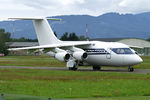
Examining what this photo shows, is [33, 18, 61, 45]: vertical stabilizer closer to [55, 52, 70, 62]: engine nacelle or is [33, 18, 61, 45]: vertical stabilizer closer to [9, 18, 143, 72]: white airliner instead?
[9, 18, 143, 72]: white airliner

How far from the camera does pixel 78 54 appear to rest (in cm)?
4025

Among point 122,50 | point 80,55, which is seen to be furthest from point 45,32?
point 122,50

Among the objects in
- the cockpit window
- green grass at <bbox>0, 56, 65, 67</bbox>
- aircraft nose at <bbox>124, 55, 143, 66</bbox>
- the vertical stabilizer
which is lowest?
green grass at <bbox>0, 56, 65, 67</bbox>

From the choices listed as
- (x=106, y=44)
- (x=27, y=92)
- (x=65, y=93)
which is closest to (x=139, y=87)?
(x=65, y=93)

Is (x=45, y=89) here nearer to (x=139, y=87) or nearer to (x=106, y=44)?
(x=139, y=87)

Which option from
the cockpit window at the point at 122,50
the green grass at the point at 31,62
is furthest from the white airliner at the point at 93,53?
the green grass at the point at 31,62

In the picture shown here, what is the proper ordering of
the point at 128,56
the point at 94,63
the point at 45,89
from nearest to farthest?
the point at 45,89 < the point at 128,56 < the point at 94,63

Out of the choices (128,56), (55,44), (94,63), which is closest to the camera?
(128,56)

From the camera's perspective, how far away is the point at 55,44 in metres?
44.9

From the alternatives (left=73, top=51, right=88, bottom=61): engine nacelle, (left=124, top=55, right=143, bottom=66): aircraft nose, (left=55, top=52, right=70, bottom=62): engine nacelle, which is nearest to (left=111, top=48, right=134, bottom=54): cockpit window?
(left=124, top=55, right=143, bottom=66): aircraft nose

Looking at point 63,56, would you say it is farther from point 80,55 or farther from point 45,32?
point 45,32

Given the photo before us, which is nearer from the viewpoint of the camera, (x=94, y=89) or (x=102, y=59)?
(x=94, y=89)

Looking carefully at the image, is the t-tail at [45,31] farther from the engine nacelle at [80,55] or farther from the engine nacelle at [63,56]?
the engine nacelle at [80,55]

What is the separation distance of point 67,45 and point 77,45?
3.68ft
